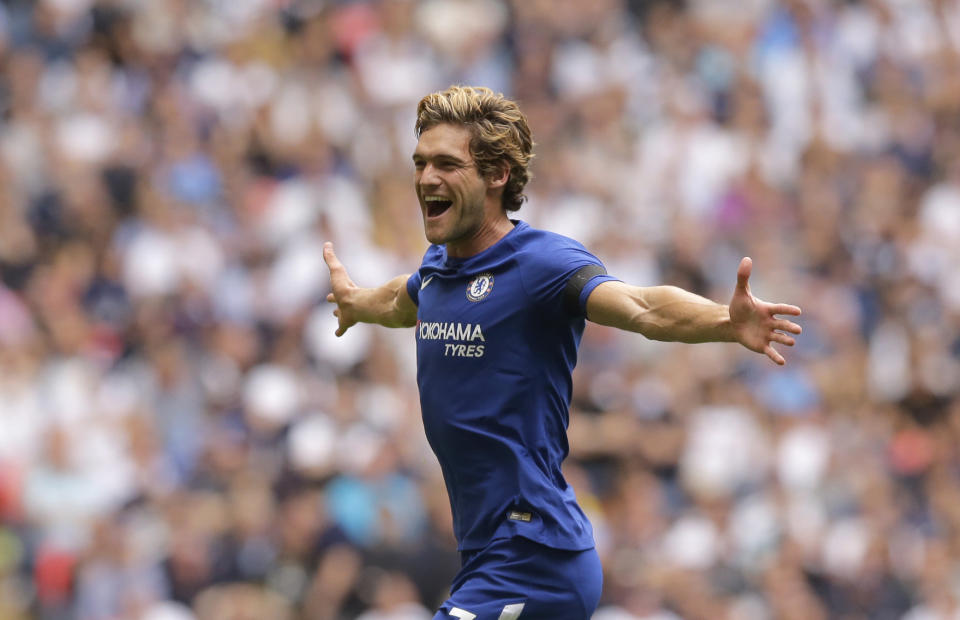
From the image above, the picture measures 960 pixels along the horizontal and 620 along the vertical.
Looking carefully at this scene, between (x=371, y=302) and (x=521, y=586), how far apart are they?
1708 millimetres

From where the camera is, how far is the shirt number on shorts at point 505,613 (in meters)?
5.19

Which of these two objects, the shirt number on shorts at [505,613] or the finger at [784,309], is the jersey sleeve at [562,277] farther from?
the shirt number on shorts at [505,613]

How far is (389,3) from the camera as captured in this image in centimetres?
1557

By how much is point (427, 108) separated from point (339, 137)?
349 inches

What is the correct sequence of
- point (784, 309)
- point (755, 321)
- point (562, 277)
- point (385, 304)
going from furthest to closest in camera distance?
1. point (385, 304)
2. point (562, 277)
3. point (755, 321)
4. point (784, 309)

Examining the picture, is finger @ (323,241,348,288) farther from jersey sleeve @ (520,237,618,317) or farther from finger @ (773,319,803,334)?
finger @ (773,319,803,334)

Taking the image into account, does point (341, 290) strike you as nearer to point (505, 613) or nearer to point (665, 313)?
point (505, 613)

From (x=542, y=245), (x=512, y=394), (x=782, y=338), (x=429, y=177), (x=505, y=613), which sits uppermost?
(x=429, y=177)

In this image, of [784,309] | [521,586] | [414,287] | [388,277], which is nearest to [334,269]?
[414,287]

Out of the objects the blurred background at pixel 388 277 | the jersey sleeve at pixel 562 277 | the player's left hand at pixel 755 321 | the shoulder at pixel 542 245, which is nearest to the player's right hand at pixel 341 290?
the shoulder at pixel 542 245

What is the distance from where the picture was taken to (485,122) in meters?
5.48

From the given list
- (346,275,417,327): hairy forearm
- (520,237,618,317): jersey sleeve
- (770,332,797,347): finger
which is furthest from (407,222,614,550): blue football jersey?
(346,275,417,327): hairy forearm

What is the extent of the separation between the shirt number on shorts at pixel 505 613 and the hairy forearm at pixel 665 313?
3.53 feet

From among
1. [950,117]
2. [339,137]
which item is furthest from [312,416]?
[950,117]
